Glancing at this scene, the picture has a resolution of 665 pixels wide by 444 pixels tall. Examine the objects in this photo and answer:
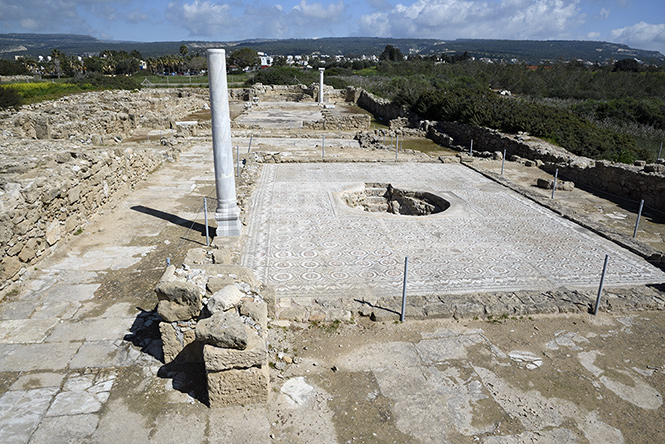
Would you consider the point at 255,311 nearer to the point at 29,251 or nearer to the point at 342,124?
the point at 29,251

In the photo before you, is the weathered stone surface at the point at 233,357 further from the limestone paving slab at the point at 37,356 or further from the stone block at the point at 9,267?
the stone block at the point at 9,267

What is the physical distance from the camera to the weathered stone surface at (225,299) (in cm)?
443

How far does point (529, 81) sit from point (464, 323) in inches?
1816

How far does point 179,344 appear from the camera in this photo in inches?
A: 182

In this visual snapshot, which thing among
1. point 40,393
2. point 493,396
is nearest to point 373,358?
point 493,396

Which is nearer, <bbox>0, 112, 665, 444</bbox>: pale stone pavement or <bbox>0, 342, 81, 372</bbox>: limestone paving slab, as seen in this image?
<bbox>0, 112, 665, 444</bbox>: pale stone pavement

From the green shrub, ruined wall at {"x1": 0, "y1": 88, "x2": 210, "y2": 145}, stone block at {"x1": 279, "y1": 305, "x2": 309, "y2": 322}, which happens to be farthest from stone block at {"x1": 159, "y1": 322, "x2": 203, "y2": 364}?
the green shrub

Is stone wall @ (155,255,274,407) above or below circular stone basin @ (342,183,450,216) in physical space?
above

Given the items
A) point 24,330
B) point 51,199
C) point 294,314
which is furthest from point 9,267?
→ point 294,314

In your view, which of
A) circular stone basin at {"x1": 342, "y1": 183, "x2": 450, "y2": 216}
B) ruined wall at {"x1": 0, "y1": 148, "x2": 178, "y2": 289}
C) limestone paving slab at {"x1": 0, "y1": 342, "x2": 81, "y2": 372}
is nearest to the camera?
limestone paving slab at {"x1": 0, "y1": 342, "x2": 81, "y2": 372}

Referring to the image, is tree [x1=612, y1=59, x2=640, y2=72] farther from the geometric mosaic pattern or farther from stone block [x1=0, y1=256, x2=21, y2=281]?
stone block [x1=0, y1=256, x2=21, y2=281]

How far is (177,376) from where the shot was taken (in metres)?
4.45

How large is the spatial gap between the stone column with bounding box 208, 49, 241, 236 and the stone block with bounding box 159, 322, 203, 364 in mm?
3707

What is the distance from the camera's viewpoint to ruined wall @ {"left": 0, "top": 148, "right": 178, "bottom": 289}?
20.7ft
